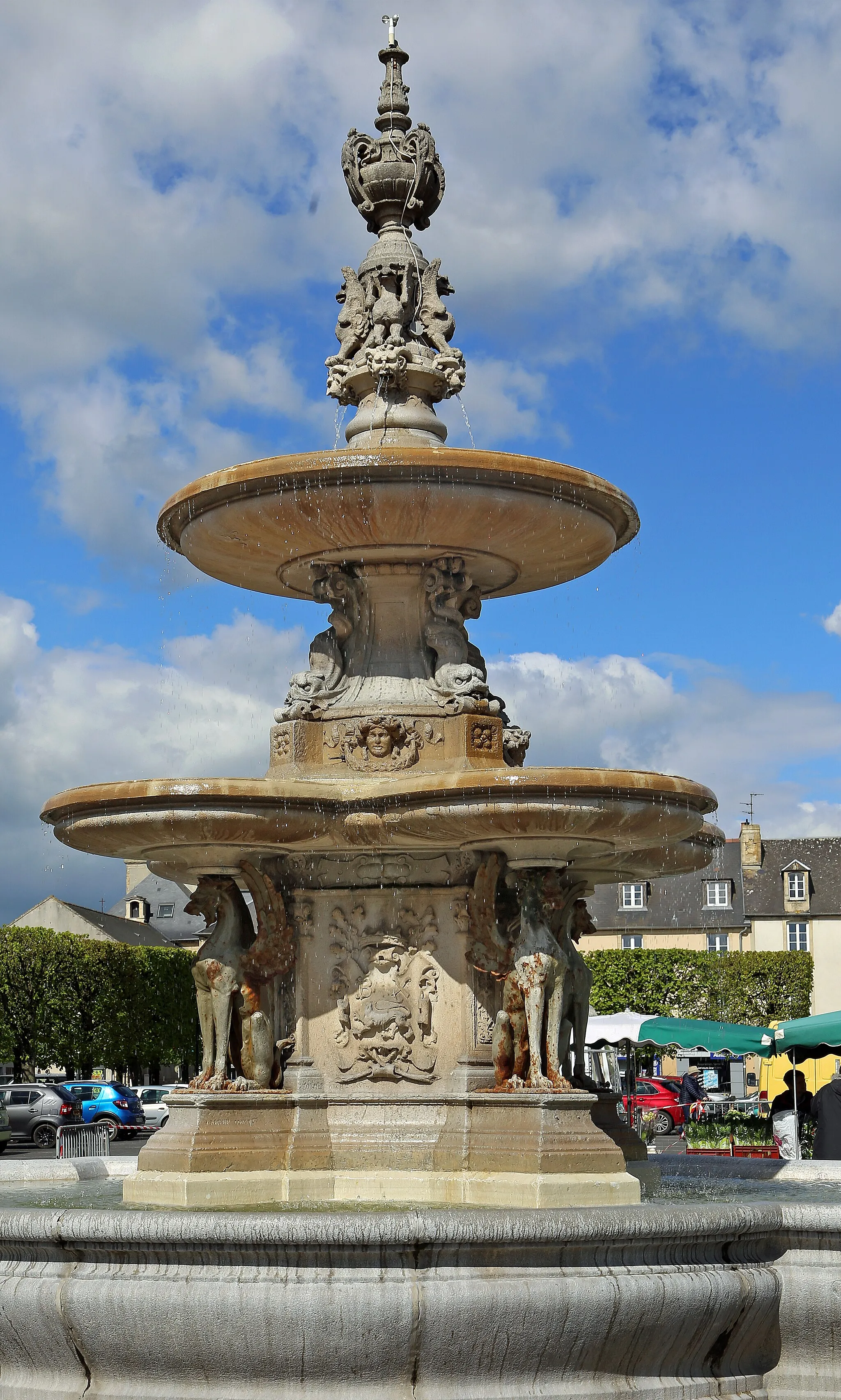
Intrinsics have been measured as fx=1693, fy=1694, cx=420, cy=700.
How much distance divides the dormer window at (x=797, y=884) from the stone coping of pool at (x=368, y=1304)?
67168mm

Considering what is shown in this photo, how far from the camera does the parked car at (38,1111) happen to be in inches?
1574

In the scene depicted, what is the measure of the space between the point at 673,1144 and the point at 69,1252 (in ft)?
85.9

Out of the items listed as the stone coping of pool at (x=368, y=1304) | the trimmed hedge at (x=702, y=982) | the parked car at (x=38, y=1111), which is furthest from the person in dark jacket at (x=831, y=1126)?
the trimmed hedge at (x=702, y=982)

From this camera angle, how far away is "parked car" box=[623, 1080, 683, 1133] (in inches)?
1535

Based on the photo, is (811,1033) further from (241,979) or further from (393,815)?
(393,815)

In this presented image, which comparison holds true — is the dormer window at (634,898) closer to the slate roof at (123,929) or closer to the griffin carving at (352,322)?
the slate roof at (123,929)

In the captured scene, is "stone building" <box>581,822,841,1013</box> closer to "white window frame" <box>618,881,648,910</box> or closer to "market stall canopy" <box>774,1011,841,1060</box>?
"white window frame" <box>618,881,648,910</box>

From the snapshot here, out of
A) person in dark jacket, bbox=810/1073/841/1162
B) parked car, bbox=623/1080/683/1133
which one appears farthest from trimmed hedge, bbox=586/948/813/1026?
person in dark jacket, bbox=810/1073/841/1162

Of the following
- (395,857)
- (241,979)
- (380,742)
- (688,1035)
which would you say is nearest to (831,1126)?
(395,857)

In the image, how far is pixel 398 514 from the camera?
10641 millimetres

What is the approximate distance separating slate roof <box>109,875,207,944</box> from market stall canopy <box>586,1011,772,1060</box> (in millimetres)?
→ 59992

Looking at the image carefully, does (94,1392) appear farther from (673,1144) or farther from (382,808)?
(673,1144)

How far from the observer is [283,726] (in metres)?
11.1

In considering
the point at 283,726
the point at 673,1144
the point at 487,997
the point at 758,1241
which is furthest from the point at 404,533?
the point at 673,1144
